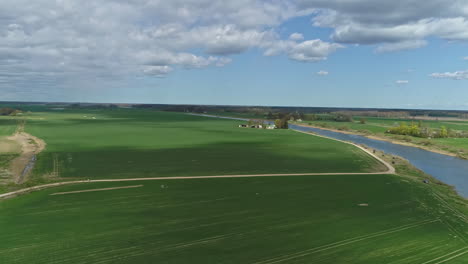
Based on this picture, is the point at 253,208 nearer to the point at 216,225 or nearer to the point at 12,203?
the point at 216,225

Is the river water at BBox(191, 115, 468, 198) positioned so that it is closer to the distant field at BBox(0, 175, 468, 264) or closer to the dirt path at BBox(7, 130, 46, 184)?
the distant field at BBox(0, 175, 468, 264)

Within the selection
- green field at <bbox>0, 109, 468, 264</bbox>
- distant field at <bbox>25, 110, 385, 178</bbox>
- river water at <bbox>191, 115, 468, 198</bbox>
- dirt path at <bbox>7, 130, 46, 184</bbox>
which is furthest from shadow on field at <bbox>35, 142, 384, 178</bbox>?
river water at <bbox>191, 115, 468, 198</bbox>

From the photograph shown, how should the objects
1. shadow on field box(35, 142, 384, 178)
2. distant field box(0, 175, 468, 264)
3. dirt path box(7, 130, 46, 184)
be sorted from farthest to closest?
1. shadow on field box(35, 142, 384, 178)
2. dirt path box(7, 130, 46, 184)
3. distant field box(0, 175, 468, 264)

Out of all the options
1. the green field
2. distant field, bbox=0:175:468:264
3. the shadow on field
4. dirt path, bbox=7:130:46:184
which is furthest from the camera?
the shadow on field

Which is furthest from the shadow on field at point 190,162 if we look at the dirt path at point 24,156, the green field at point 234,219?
the dirt path at point 24,156

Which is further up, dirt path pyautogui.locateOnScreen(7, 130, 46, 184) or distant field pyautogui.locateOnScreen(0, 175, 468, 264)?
dirt path pyautogui.locateOnScreen(7, 130, 46, 184)

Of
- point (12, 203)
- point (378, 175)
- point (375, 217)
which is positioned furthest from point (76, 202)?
point (378, 175)

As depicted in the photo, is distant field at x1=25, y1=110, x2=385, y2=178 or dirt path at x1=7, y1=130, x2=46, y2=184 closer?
dirt path at x1=7, y1=130, x2=46, y2=184

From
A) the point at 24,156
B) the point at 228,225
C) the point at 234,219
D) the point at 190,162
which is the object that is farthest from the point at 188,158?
the point at 228,225
